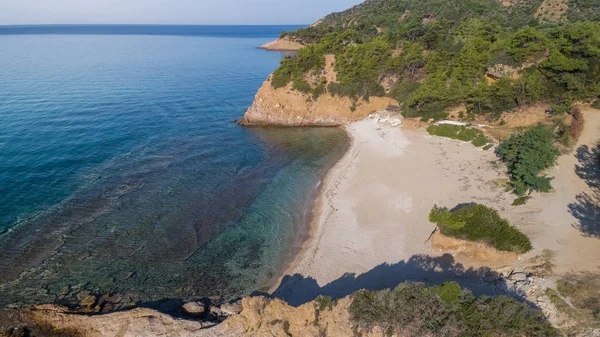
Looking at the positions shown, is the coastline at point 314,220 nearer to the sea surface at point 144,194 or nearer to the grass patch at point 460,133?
the sea surface at point 144,194

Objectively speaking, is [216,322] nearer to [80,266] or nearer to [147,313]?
[147,313]

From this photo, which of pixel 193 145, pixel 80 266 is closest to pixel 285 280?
pixel 80 266

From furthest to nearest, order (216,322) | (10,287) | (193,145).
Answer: (193,145)
(10,287)
(216,322)

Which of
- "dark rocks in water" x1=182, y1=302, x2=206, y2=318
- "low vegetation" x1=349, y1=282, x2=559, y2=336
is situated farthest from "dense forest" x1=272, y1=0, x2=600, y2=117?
"dark rocks in water" x1=182, y1=302, x2=206, y2=318

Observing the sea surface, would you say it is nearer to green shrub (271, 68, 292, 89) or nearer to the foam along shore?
the foam along shore

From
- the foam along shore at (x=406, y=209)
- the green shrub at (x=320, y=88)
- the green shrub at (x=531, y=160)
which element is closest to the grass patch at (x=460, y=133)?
the foam along shore at (x=406, y=209)
